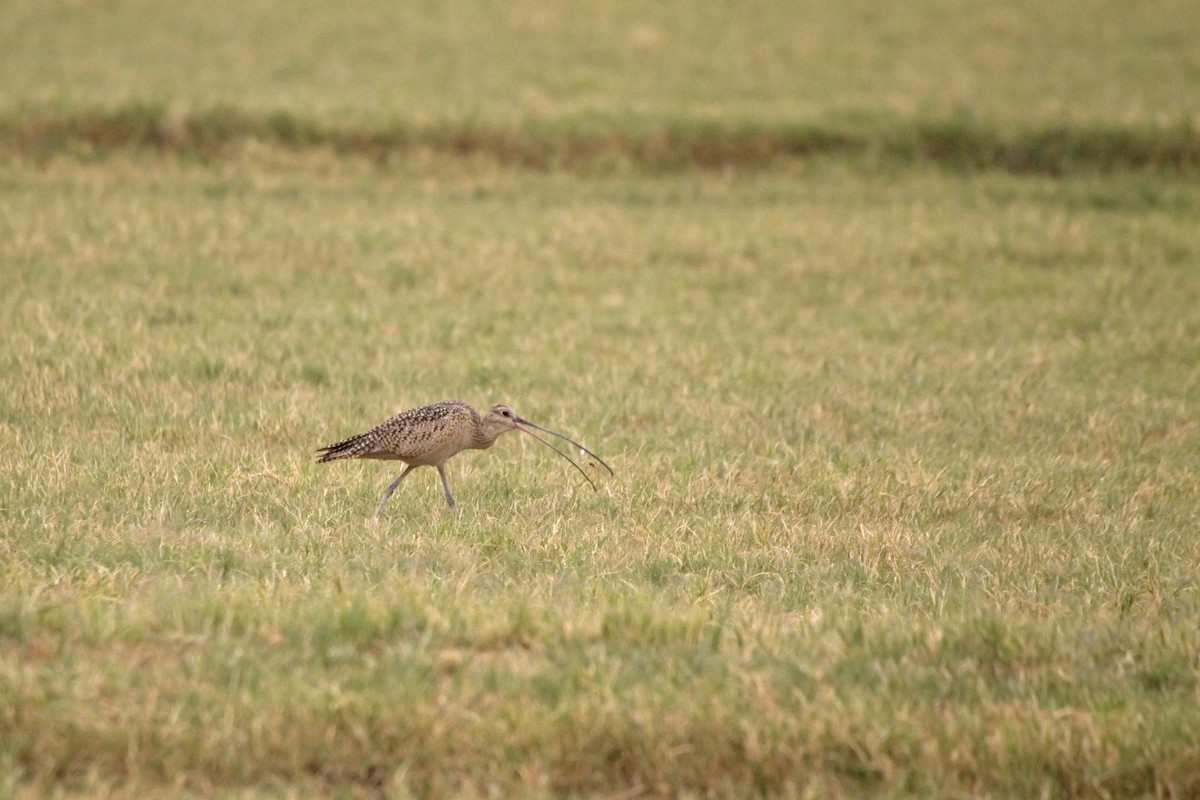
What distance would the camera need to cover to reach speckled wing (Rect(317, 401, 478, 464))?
8.49 m

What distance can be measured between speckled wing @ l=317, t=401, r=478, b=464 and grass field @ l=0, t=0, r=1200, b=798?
369mm

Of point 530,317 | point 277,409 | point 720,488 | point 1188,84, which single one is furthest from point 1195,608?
point 1188,84

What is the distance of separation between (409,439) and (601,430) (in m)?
2.84

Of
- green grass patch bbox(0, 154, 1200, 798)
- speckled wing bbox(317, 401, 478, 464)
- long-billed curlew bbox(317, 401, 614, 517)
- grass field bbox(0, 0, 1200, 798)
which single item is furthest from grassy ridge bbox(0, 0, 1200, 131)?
speckled wing bbox(317, 401, 478, 464)

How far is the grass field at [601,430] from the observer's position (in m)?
5.70

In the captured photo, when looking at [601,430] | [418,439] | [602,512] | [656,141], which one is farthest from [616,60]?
[418,439]

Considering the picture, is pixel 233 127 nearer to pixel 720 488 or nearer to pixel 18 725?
pixel 720 488

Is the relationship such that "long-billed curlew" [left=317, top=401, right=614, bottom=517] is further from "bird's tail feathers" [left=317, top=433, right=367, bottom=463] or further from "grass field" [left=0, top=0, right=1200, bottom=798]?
→ "grass field" [left=0, top=0, right=1200, bottom=798]

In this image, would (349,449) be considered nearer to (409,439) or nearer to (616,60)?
(409,439)

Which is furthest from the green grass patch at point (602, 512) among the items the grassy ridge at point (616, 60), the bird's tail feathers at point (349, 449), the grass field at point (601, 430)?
the grassy ridge at point (616, 60)

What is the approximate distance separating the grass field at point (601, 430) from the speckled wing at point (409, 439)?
0.37 meters

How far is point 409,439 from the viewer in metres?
8.50

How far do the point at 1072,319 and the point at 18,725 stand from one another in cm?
1310

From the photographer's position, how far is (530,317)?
49.8 ft
